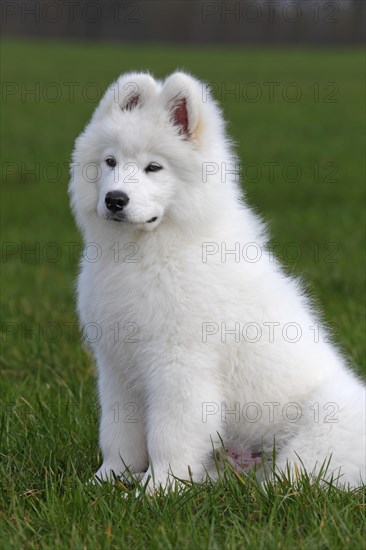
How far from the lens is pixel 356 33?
2537 inches

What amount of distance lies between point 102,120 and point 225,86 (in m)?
23.6

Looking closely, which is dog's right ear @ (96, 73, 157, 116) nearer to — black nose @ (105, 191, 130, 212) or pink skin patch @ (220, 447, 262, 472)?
black nose @ (105, 191, 130, 212)

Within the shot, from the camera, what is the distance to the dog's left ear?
4129 mm

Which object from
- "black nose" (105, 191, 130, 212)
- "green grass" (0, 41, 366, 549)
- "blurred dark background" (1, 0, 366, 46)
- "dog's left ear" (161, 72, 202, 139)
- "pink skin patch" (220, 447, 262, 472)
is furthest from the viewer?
"blurred dark background" (1, 0, 366, 46)

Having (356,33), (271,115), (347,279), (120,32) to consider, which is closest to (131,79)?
(347,279)

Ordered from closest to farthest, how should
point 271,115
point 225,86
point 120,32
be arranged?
point 271,115
point 225,86
point 120,32

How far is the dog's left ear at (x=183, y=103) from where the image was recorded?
13.5 feet

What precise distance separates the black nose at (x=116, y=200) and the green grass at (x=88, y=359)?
126 centimetres

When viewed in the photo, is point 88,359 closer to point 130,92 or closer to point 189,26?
point 130,92

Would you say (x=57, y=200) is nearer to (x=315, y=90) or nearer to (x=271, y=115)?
(x=271, y=115)

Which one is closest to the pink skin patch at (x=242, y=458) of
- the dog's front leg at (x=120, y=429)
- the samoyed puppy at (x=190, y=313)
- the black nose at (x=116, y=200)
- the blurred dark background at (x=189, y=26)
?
the samoyed puppy at (x=190, y=313)

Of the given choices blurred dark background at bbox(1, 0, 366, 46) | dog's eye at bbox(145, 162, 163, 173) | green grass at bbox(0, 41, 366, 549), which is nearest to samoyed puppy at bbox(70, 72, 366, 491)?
dog's eye at bbox(145, 162, 163, 173)

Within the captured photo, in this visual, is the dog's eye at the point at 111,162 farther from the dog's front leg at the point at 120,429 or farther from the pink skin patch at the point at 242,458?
the pink skin patch at the point at 242,458

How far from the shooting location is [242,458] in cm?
440
